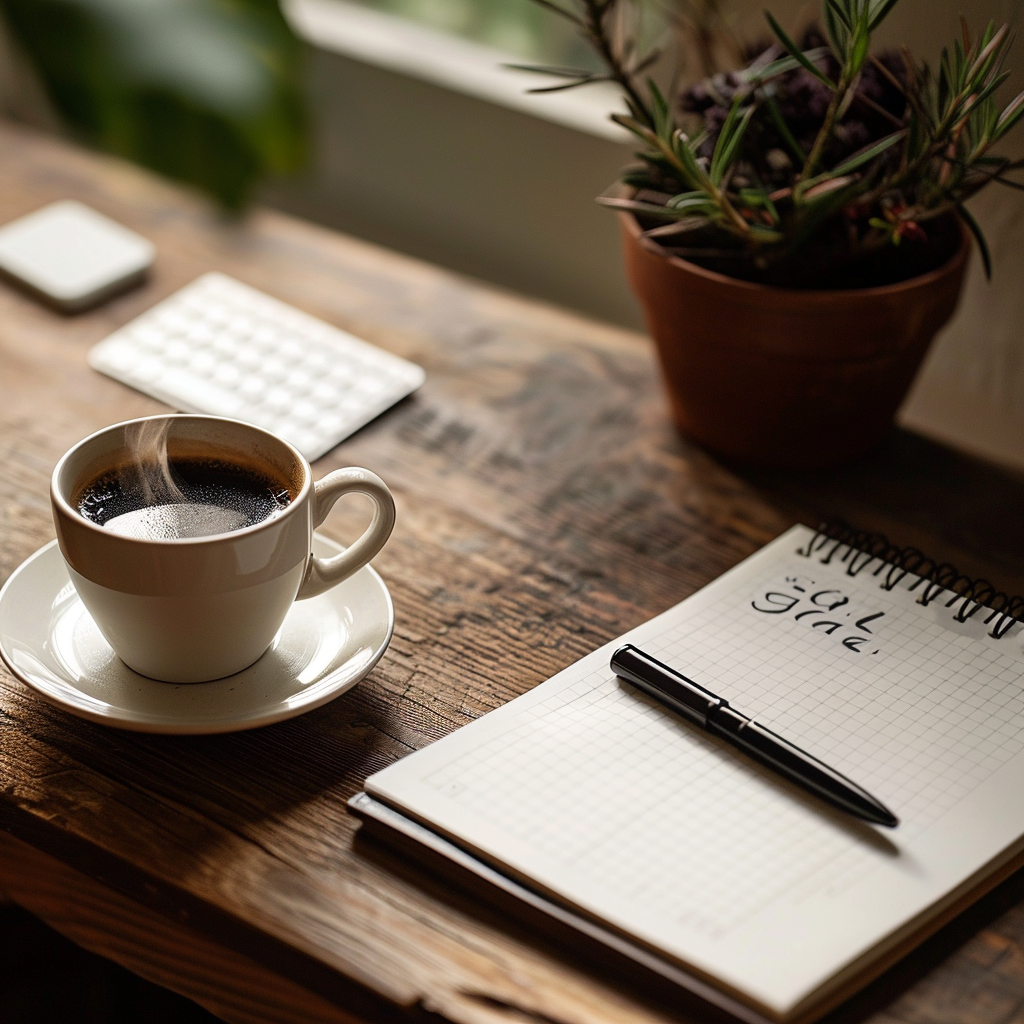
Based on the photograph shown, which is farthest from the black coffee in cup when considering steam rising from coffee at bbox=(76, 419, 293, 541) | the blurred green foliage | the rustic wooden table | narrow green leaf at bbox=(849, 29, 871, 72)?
the blurred green foliage

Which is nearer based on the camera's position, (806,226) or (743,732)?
(743,732)

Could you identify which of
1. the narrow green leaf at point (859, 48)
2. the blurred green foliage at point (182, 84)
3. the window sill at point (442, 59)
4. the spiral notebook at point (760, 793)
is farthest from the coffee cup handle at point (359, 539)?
the window sill at point (442, 59)

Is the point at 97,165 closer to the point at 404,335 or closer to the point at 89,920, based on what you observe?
the point at 404,335

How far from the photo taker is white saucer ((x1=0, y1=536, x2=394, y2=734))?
583 mm

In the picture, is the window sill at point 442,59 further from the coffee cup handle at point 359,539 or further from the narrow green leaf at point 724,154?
the coffee cup handle at point 359,539

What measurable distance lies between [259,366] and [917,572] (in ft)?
1.83

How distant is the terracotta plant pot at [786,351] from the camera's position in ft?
2.56

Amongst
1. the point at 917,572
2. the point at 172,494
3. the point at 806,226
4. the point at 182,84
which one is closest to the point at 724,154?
the point at 806,226

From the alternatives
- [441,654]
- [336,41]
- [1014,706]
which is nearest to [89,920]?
[441,654]

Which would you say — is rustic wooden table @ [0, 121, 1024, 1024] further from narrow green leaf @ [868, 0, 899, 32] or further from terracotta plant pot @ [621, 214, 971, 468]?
narrow green leaf @ [868, 0, 899, 32]

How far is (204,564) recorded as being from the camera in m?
0.55

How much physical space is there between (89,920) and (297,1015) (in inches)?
5.4

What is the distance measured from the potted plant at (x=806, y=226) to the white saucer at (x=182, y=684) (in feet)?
1.07

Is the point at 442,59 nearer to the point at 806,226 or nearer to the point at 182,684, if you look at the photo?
the point at 806,226
